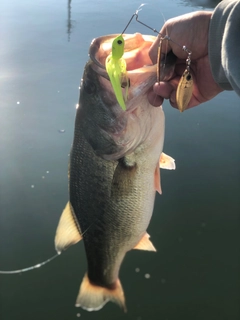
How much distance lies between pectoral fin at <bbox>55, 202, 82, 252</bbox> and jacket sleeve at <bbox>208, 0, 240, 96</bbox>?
0.90 metres

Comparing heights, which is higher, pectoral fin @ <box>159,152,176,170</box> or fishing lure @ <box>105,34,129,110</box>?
fishing lure @ <box>105,34,129,110</box>

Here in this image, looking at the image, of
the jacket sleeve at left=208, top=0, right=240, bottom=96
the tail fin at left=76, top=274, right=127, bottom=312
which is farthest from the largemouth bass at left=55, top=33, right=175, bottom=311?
the jacket sleeve at left=208, top=0, right=240, bottom=96

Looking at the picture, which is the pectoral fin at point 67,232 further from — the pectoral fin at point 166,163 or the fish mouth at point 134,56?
the fish mouth at point 134,56

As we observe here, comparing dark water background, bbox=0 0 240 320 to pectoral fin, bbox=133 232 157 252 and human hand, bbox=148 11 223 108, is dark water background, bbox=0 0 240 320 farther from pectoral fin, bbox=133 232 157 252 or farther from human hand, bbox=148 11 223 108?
human hand, bbox=148 11 223 108

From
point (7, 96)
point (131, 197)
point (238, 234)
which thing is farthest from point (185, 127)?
point (131, 197)

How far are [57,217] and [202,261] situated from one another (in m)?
1.17

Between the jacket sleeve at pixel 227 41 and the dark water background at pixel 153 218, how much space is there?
68.1 inches

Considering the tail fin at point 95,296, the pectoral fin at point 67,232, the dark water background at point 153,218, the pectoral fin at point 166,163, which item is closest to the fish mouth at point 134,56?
the pectoral fin at point 166,163

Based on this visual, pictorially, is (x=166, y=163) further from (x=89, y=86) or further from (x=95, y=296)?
(x=95, y=296)

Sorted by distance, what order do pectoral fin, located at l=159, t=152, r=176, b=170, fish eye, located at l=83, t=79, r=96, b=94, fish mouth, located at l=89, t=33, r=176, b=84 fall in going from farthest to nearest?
pectoral fin, located at l=159, t=152, r=176, b=170 → fish eye, located at l=83, t=79, r=96, b=94 → fish mouth, located at l=89, t=33, r=176, b=84

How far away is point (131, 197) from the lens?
1551mm

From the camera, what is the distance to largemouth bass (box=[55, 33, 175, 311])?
1.32 metres

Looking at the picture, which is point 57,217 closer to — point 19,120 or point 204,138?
point 19,120

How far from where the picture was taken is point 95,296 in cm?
182
